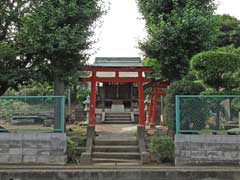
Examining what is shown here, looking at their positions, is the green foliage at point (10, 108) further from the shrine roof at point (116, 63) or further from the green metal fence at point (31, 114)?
the shrine roof at point (116, 63)

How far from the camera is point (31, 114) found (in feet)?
32.6

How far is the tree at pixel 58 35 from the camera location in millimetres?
10430

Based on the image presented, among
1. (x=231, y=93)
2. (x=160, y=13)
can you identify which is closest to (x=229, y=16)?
(x=160, y=13)

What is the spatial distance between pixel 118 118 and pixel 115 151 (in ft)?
31.0

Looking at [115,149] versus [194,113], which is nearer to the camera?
[194,113]

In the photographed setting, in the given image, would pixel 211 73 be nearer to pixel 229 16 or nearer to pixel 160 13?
pixel 160 13

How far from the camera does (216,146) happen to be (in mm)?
9492

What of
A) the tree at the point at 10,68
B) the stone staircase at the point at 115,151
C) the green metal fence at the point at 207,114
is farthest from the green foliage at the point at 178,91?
the tree at the point at 10,68

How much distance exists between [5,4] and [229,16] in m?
30.2

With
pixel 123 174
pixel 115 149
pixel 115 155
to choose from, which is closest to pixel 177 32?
pixel 115 149

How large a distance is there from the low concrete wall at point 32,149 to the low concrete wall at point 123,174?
837mm

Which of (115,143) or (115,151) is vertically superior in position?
(115,143)

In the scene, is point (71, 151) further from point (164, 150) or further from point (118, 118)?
point (118, 118)

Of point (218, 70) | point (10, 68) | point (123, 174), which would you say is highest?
point (10, 68)
